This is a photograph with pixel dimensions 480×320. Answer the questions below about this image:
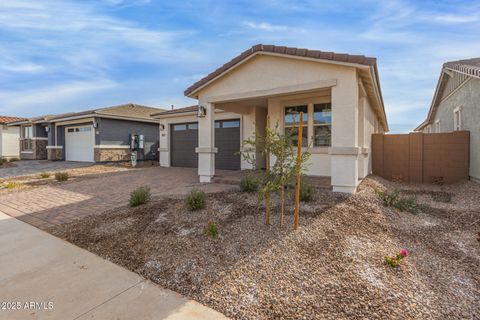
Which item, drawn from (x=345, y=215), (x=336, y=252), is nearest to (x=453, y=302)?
(x=336, y=252)

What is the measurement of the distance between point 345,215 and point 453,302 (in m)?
2.19

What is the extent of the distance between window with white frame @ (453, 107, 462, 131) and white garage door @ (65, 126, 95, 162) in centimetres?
2015

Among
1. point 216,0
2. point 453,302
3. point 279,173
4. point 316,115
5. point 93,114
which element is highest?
point 216,0

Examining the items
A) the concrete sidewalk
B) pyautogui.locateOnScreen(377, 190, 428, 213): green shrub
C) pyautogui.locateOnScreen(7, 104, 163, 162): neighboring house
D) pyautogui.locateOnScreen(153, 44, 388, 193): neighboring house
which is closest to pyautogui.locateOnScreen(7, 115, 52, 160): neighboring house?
pyautogui.locateOnScreen(7, 104, 163, 162): neighboring house

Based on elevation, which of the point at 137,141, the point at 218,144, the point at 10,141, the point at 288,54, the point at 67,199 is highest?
the point at 288,54

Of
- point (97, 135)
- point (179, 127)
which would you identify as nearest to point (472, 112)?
point (179, 127)

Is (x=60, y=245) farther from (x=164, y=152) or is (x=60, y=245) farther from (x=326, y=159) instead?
(x=164, y=152)

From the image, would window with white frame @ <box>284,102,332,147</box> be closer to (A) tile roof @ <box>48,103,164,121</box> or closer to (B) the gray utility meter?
(A) tile roof @ <box>48,103,164,121</box>

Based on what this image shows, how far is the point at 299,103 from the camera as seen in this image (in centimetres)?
873

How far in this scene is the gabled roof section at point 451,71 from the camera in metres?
7.70

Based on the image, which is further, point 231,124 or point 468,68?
point 231,124

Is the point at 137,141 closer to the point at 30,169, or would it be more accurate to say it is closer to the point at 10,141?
the point at 30,169

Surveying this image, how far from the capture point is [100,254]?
363 centimetres

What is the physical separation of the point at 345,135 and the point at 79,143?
61.0 feet
